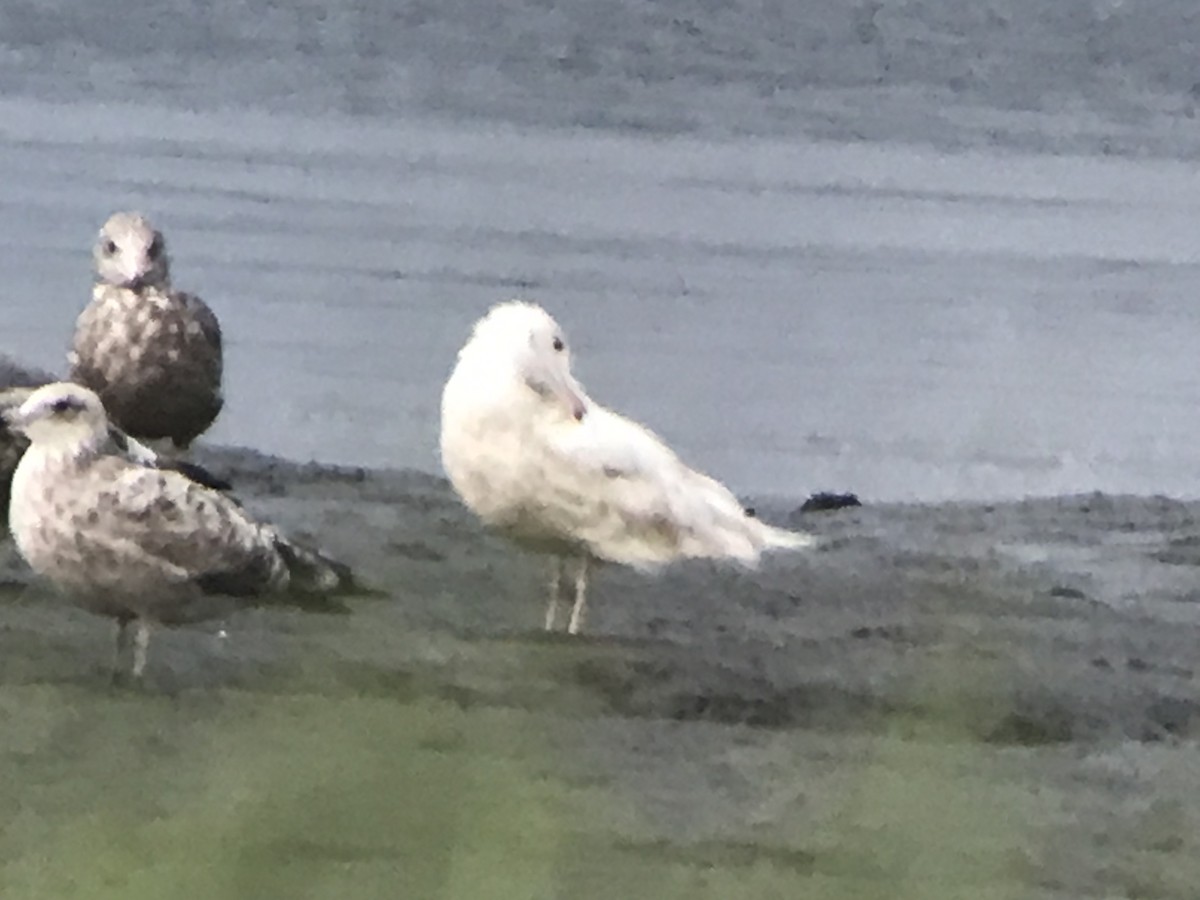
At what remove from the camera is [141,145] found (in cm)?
115

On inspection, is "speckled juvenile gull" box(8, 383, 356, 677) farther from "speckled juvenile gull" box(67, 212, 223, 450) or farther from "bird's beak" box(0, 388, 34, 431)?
"speckled juvenile gull" box(67, 212, 223, 450)

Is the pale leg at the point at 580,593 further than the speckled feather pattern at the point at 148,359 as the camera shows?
No

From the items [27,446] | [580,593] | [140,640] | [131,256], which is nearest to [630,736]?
[580,593]

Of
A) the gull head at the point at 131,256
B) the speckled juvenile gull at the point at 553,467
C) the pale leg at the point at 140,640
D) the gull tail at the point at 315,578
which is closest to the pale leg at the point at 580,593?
the speckled juvenile gull at the point at 553,467

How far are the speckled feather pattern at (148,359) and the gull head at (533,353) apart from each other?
0.21m

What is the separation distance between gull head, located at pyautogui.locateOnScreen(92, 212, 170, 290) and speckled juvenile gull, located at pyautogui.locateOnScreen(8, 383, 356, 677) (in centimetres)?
18

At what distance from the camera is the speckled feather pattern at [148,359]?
995mm

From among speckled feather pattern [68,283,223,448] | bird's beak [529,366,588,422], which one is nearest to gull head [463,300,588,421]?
bird's beak [529,366,588,422]

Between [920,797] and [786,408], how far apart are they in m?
0.46

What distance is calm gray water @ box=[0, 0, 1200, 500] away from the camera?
109 centimetres

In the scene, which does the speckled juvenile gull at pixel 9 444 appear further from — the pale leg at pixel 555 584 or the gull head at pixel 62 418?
the pale leg at pixel 555 584

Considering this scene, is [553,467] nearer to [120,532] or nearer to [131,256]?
[120,532]

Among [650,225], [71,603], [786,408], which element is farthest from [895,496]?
[71,603]

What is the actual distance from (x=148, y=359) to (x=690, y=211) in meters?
0.36
